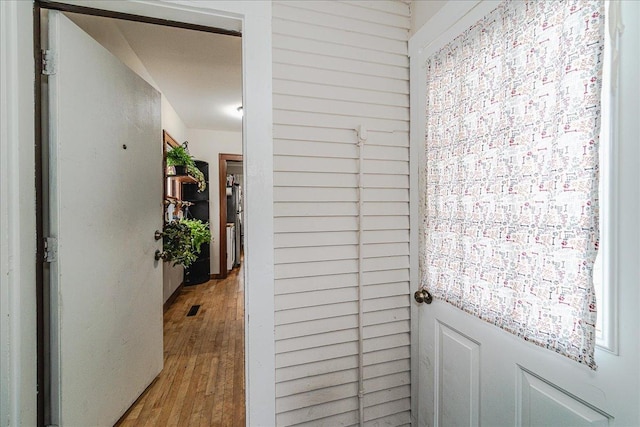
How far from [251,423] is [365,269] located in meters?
0.87

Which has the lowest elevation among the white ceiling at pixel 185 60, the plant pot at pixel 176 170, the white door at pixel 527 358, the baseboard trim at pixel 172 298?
the baseboard trim at pixel 172 298

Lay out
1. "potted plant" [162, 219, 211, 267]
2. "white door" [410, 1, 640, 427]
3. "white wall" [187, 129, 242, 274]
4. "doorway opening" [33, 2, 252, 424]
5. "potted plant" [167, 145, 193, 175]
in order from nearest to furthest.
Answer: "white door" [410, 1, 640, 427] < "doorway opening" [33, 2, 252, 424] < "potted plant" [162, 219, 211, 267] < "potted plant" [167, 145, 193, 175] < "white wall" [187, 129, 242, 274]

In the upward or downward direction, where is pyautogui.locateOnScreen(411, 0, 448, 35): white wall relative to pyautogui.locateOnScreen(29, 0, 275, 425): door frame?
upward

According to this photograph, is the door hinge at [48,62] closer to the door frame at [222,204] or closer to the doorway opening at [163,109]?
the doorway opening at [163,109]

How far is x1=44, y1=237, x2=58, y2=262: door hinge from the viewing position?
127 centimetres

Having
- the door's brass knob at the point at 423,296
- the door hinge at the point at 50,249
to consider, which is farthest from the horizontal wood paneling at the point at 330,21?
the door hinge at the point at 50,249

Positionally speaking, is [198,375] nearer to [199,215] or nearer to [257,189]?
[257,189]

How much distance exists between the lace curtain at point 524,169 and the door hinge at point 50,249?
172 centimetres

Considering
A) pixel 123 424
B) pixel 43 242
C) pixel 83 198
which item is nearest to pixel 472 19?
pixel 83 198

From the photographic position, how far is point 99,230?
1523 mm

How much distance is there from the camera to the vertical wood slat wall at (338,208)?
4.45ft

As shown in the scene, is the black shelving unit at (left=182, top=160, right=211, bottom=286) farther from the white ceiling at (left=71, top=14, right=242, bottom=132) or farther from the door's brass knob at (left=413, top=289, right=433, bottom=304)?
the door's brass knob at (left=413, top=289, right=433, bottom=304)

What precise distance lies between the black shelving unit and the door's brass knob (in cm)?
397

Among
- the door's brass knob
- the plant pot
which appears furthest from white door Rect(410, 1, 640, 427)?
the plant pot
